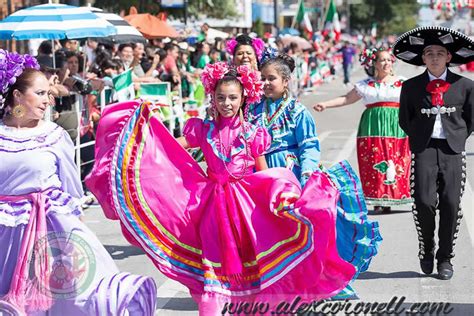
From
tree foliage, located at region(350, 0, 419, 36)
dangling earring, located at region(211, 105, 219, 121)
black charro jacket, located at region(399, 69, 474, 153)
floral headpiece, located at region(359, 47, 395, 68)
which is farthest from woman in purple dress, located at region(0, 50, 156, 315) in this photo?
tree foliage, located at region(350, 0, 419, 36)

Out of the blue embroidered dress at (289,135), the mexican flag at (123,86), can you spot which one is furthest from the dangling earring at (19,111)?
the mexican flag at (123,86)

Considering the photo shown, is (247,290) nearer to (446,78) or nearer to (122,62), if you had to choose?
(446,78)

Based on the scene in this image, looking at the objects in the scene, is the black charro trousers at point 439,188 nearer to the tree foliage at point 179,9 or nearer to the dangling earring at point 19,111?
the dangling earring at point 19,111

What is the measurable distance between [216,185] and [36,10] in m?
6.63

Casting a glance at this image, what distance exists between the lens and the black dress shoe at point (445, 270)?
7645 millimetres

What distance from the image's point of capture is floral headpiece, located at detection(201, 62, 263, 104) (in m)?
6.32

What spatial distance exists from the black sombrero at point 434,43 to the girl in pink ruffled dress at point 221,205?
70.0 inches

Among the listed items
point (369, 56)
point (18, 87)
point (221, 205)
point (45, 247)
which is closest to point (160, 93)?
point (369, 56)

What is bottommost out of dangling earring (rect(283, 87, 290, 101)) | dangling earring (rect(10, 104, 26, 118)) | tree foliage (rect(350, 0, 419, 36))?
tree foliage (rect(350, 0, 419, 36))

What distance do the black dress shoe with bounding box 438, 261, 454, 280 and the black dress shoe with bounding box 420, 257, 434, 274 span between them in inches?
4.7

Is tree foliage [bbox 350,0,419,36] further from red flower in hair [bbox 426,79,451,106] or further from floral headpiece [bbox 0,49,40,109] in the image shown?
floral headpiece [bbox 0,49,40,109]

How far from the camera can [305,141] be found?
7004 millimetres

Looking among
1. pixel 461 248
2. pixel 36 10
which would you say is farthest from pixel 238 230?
pixel 36 10

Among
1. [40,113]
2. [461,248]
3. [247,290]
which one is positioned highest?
[40,113]
